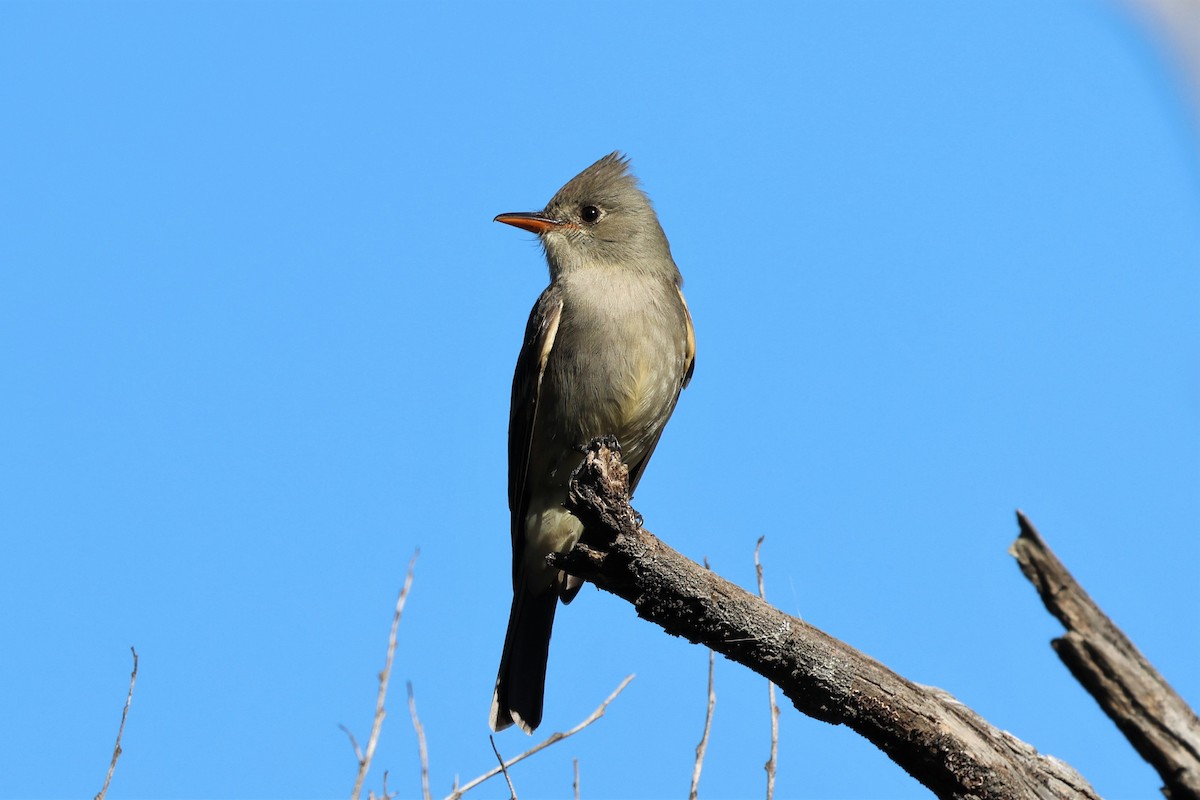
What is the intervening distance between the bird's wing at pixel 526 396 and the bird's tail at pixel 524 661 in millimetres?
200

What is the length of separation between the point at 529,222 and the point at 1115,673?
176 inches

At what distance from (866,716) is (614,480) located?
134 centimetres

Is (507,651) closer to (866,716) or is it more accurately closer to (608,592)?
(608,592)

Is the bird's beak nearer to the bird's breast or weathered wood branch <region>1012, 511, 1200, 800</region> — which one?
the bird's breast

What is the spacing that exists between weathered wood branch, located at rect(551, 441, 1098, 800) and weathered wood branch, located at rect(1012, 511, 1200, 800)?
0.50 m

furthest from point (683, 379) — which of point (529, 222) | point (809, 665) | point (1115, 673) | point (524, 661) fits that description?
point (1115, 673)

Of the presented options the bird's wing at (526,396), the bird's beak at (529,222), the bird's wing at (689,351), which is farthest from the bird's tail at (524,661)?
the bird's beak at (529,222)

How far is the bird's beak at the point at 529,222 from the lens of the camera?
764cm

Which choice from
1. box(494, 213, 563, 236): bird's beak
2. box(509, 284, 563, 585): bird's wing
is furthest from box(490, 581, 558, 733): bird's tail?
box(494, 213, 563, 236): bird's beak

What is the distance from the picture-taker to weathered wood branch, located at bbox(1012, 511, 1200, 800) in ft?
13.6

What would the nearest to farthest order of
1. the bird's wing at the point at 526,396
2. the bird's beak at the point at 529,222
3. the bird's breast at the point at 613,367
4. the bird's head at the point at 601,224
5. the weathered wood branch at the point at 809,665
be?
the weathered wood branch at the point at 809,665 → the bird's breast at the point at 613,367 → the bird's wing at the point at 526,396 → the bird's head at the point at 601,224 → the bird's beak at the point at 529,222

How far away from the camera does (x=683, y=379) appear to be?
7.28 m

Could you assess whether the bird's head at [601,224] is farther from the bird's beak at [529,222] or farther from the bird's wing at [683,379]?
the bird's wing at [683,379]

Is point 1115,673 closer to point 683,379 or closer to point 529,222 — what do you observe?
point 683,379
